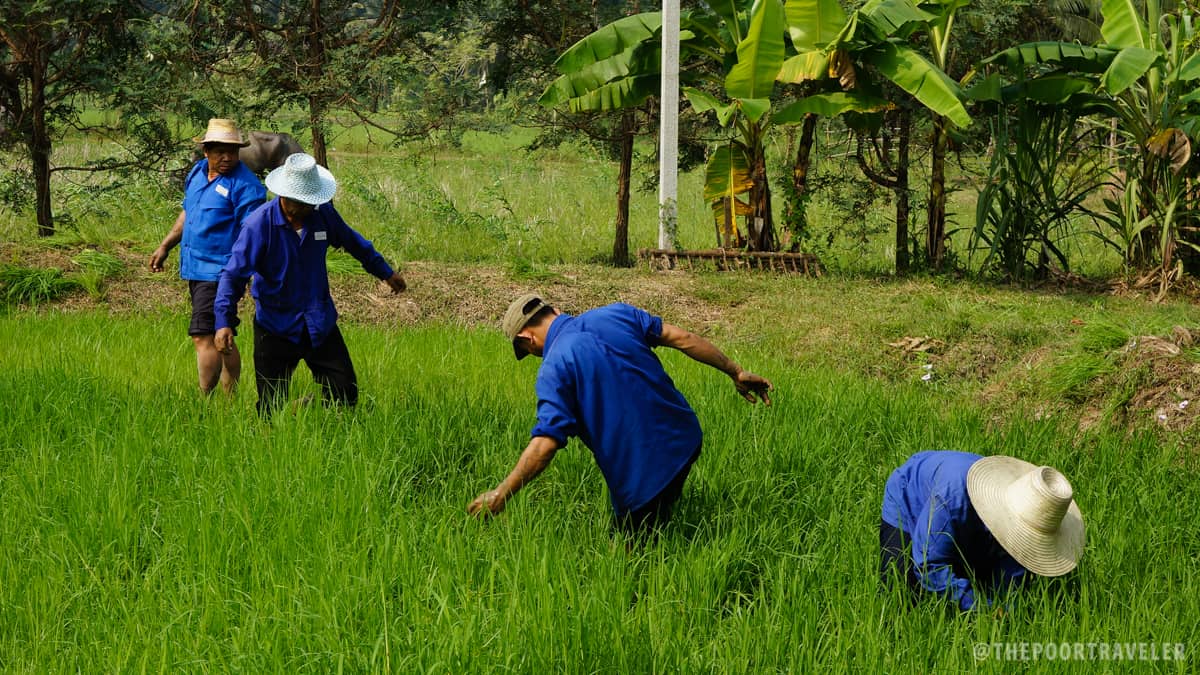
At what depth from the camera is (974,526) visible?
3549 millimetres

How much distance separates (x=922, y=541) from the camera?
359 cm

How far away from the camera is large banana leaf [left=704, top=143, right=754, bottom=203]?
1129 cm

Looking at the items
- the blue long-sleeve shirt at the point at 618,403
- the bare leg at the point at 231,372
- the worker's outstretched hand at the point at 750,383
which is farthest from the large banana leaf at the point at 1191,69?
the bare leg at the point at 231,372

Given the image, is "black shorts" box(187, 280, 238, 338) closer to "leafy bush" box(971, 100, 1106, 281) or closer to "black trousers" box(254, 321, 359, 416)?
"black trousers" box(254, 321, 359, 416)

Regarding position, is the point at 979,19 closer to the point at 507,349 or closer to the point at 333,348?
the point at 507,349

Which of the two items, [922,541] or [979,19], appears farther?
[979,19]

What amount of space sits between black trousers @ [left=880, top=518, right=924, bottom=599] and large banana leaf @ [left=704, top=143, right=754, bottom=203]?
7.64 metres

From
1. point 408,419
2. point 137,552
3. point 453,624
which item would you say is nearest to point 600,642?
point 453,624

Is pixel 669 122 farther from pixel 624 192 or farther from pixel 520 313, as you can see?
pixel 520 313

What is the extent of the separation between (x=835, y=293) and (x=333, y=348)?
210 inches

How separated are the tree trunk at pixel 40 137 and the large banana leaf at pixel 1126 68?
9184mm

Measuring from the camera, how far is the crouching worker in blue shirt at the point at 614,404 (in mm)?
3902

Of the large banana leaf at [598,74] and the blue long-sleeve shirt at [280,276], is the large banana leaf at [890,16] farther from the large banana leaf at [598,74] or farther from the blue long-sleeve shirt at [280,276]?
the blue long-sleeve shirt at [280,276]
